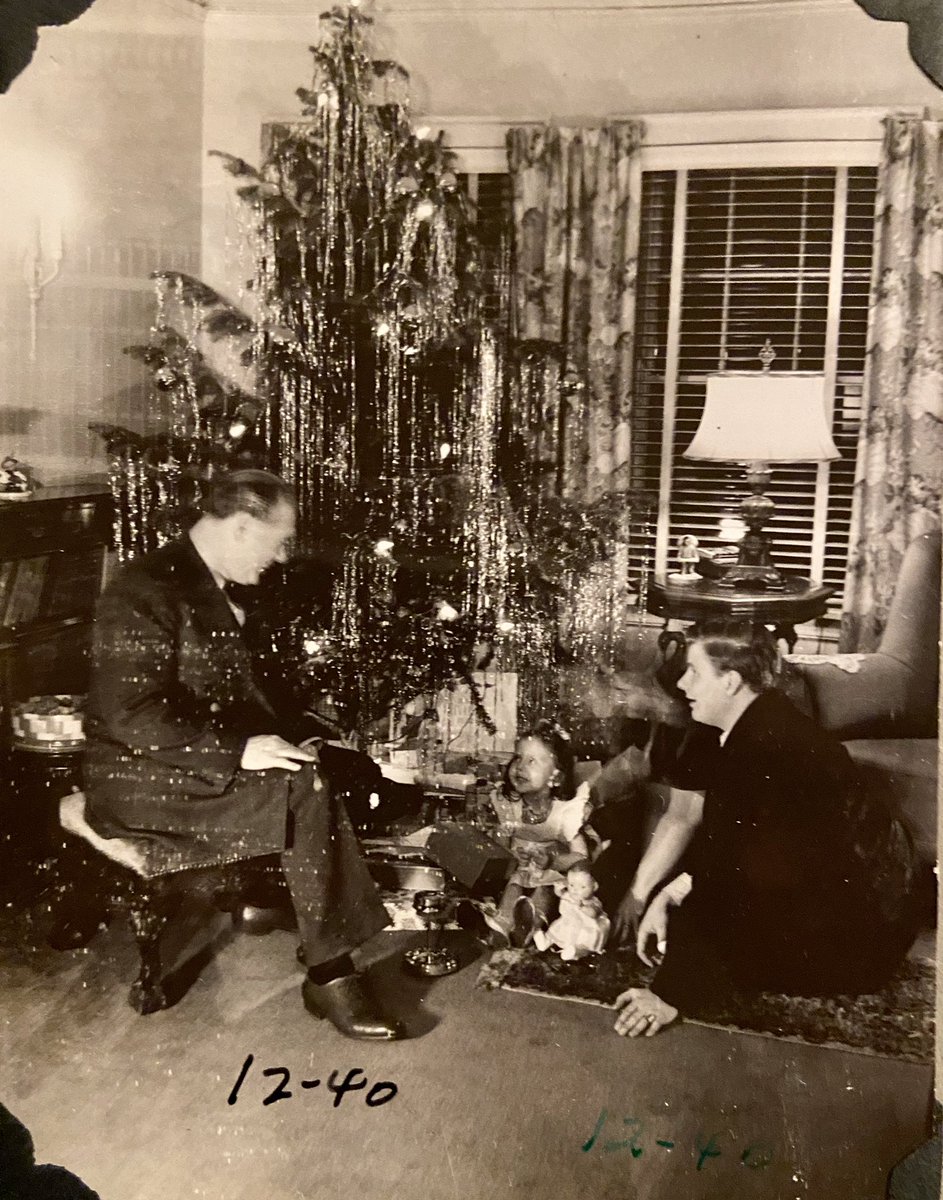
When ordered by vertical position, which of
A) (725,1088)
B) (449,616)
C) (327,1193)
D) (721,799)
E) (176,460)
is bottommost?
(327,1193)

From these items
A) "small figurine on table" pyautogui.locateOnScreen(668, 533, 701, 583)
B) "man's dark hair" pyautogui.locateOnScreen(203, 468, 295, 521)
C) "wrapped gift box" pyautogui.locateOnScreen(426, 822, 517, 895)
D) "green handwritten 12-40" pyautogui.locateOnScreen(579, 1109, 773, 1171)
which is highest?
"man's dark hair" pyautogui.locateOnScreen(203, 468, 295, 521)

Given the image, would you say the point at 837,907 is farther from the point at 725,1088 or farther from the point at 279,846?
the point at 279,846

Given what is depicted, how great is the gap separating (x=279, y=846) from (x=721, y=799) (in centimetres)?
75

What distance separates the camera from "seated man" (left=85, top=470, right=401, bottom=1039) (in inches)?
62.7

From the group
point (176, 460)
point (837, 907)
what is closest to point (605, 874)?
point (837, 907)

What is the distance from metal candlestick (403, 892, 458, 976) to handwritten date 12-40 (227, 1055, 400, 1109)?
0.62 feet

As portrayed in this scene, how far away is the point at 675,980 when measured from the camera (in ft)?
5.08

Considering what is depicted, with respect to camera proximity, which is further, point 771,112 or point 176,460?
point 176,460

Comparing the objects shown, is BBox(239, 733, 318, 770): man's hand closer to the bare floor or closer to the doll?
the bare floor

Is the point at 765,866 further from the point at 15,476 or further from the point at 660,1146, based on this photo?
the point at 15,476

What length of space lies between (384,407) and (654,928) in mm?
973

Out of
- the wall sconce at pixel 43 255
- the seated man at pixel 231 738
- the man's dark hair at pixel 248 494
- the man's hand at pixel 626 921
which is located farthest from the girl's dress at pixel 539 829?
the wall sconce at pixel 43 255

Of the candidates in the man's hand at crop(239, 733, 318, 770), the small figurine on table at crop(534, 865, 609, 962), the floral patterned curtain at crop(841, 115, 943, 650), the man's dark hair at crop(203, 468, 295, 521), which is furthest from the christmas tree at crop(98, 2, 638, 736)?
the floral patterned curtain at crop(841, 115, 943, 650)

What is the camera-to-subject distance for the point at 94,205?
1657mm
